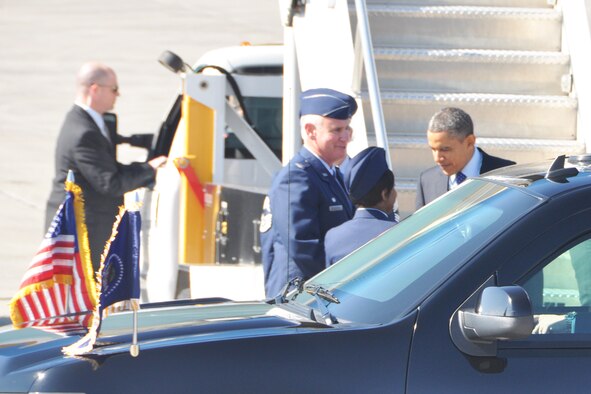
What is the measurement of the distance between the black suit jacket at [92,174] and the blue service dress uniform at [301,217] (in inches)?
67.5

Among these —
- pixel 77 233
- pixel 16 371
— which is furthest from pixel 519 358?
pixel 77 233

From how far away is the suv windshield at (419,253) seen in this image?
353 cm

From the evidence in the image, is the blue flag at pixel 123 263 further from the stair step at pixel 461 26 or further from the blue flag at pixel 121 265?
the stair step at pixel 461 26

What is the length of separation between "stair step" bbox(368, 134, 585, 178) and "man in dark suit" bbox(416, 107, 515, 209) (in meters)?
1.24

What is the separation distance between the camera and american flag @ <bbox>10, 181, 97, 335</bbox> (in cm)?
514

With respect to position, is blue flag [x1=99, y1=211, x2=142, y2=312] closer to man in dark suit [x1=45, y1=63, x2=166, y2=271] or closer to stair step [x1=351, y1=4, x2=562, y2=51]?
man in dark suit [x1=45, y1=63, x2=166, y2=271]

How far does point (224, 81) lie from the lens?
9164mm

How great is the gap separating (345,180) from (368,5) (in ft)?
9.07

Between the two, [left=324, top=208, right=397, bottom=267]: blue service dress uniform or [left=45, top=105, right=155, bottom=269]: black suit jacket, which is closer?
[left=324, top=208, right=397, bottom=267]: blue service dress uniform

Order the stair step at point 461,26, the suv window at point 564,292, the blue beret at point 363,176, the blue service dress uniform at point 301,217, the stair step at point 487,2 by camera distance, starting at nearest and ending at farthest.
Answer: the suv window at point 564,292 < the blue beret at point 363,176 < the blue service dress uniform at point 301,217 < the stair step at point 461,26 < the stair step at point 487,2

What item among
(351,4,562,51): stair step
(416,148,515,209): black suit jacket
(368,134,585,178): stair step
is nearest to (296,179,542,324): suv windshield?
(416,148,515,209): black suit jacket

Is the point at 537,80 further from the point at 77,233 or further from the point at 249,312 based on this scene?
the point at 249,312

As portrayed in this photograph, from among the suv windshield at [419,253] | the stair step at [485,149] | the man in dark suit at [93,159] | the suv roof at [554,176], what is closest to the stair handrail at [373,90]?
the stair step at [485,149]

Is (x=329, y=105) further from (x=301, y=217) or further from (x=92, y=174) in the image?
(x=92, y=174)
